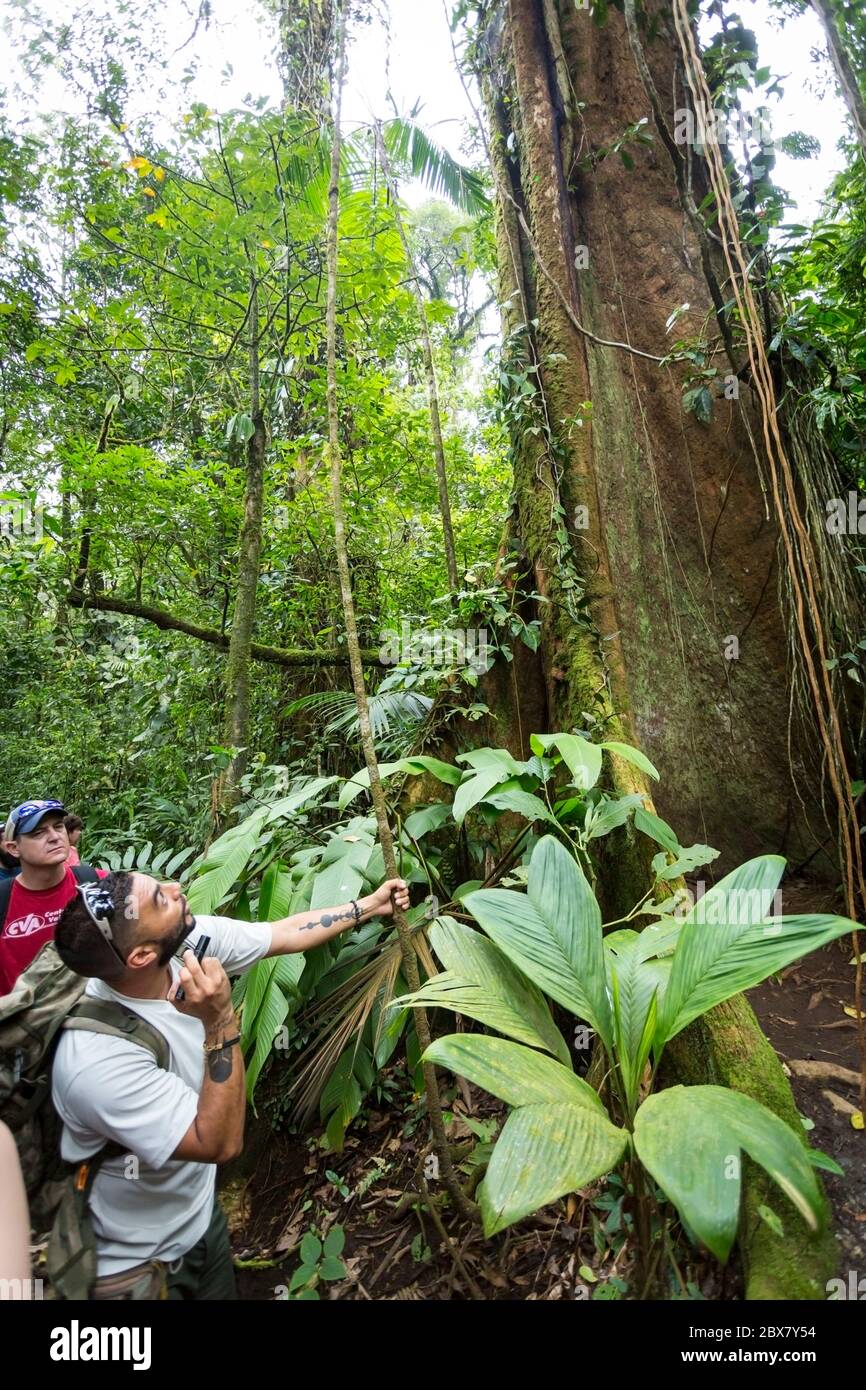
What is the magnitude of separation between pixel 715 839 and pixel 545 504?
176cm

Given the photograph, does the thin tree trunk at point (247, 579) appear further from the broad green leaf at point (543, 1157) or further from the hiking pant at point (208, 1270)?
the broad green leaf at point (543, 1157)

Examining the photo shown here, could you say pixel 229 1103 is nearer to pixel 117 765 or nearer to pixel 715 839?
pixel 715 839

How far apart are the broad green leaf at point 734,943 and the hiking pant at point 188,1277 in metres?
1.15

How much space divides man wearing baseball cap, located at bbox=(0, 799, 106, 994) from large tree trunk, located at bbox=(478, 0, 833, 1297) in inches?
86.5

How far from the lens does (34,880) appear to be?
2.86 meters

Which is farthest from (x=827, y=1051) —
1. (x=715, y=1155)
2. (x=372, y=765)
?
(x=372, y=765)

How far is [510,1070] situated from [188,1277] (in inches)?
36.5

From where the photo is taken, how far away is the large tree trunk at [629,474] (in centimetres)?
318

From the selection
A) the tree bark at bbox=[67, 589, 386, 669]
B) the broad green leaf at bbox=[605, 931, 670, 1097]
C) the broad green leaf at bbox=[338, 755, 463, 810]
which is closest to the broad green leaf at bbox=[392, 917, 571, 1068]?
the broad green leaf at bbox=[605, 931, 670, 1097]

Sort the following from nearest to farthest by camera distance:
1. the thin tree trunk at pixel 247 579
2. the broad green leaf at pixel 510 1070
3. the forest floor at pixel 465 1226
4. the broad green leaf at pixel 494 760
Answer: the broad green leaf at pixel 510 1070, the forest floor at pixel 465 1226, the broad green leaf at pixel 494 760, the thin tree trunk at pixel 247 579

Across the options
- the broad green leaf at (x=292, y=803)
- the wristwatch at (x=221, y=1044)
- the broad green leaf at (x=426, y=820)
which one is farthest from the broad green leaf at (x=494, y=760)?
the wristwatch at (x=221, y=1044)

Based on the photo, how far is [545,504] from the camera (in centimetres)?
337

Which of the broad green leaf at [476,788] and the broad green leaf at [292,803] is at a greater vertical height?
the broad green leaf at [292,803]

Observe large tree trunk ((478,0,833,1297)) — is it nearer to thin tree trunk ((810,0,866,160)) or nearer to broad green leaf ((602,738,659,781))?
broad green leaf ((602,738,659,781))
